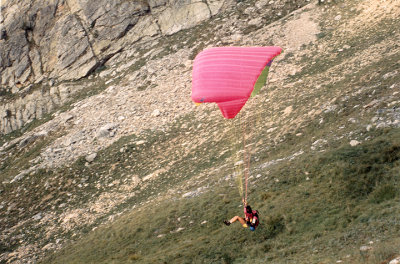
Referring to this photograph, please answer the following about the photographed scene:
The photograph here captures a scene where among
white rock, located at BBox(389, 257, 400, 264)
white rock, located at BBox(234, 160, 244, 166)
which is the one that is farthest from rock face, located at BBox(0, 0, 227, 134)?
white rock, located at BBox(389, 257, 400, 264)

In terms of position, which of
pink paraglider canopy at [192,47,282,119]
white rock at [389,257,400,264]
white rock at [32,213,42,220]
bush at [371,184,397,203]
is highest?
pink paraglider canopy at [192,47,282,119]

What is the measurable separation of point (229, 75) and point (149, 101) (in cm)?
1796

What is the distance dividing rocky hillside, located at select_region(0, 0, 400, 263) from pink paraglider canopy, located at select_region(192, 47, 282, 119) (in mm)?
4812

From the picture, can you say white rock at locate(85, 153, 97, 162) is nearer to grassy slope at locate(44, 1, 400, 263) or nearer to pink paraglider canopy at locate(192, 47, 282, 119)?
grassy slope at locate(44, 1, 400, 263)

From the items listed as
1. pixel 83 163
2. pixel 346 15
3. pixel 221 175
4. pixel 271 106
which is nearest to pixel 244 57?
pixel 221 175

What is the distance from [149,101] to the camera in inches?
1161

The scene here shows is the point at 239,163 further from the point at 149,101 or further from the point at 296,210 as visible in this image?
the point at 149,101

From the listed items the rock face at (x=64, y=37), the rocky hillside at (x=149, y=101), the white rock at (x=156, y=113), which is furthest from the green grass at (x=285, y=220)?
the rock face at (x=64, y=37)

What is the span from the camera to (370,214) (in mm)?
12016

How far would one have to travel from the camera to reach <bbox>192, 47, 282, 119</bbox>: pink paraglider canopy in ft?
39.1

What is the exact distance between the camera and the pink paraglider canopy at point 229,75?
11930 mm

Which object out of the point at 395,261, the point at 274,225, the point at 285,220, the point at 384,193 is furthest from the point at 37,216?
the point at 395,261

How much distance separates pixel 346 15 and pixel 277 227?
21.2 metres

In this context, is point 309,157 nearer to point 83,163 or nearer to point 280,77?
point 280,77
